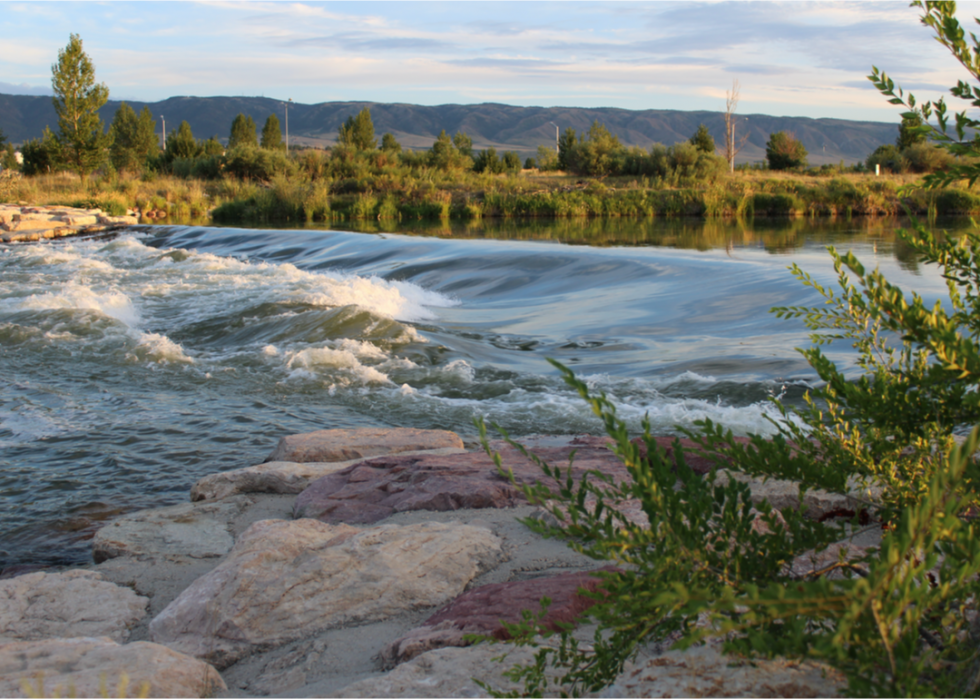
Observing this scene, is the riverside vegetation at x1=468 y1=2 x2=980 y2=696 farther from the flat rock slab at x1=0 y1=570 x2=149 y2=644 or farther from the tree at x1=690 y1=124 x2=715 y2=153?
the tree at x1=690 y1=124 x2=715 y2=153

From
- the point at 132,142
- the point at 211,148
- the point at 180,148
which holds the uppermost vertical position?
the point at 132,142

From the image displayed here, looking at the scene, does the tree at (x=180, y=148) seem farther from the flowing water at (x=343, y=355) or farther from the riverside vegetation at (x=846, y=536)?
the riverside vegetation at (x=846, y=536)

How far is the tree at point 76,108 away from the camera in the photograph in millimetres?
32562

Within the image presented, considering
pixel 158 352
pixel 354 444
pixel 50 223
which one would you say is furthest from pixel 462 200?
pixel 354 444

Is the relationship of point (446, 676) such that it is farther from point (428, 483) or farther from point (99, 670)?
point (428, 483)

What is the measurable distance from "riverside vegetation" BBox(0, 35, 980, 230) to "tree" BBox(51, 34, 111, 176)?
5 cm

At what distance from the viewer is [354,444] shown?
400 centimetres

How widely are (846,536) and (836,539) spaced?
2.3 inches

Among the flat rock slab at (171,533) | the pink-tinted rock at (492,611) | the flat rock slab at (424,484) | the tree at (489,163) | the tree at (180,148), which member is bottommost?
the flat rock slab at (171,533)

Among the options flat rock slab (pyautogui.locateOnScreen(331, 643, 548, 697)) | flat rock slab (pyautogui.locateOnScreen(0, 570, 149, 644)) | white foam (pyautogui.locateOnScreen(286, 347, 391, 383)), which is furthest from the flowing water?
flat rock slab (pyautogui.locateOnScreen(331, 643, 548, 697))

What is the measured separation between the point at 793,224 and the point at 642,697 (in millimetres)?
22147

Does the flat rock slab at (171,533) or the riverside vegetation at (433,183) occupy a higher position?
the riverside vegetation at (433,183)

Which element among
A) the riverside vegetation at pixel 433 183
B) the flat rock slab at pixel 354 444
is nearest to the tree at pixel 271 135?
the riverside vegetation at pixel 433 183

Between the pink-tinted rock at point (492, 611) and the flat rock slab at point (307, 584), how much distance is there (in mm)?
219
